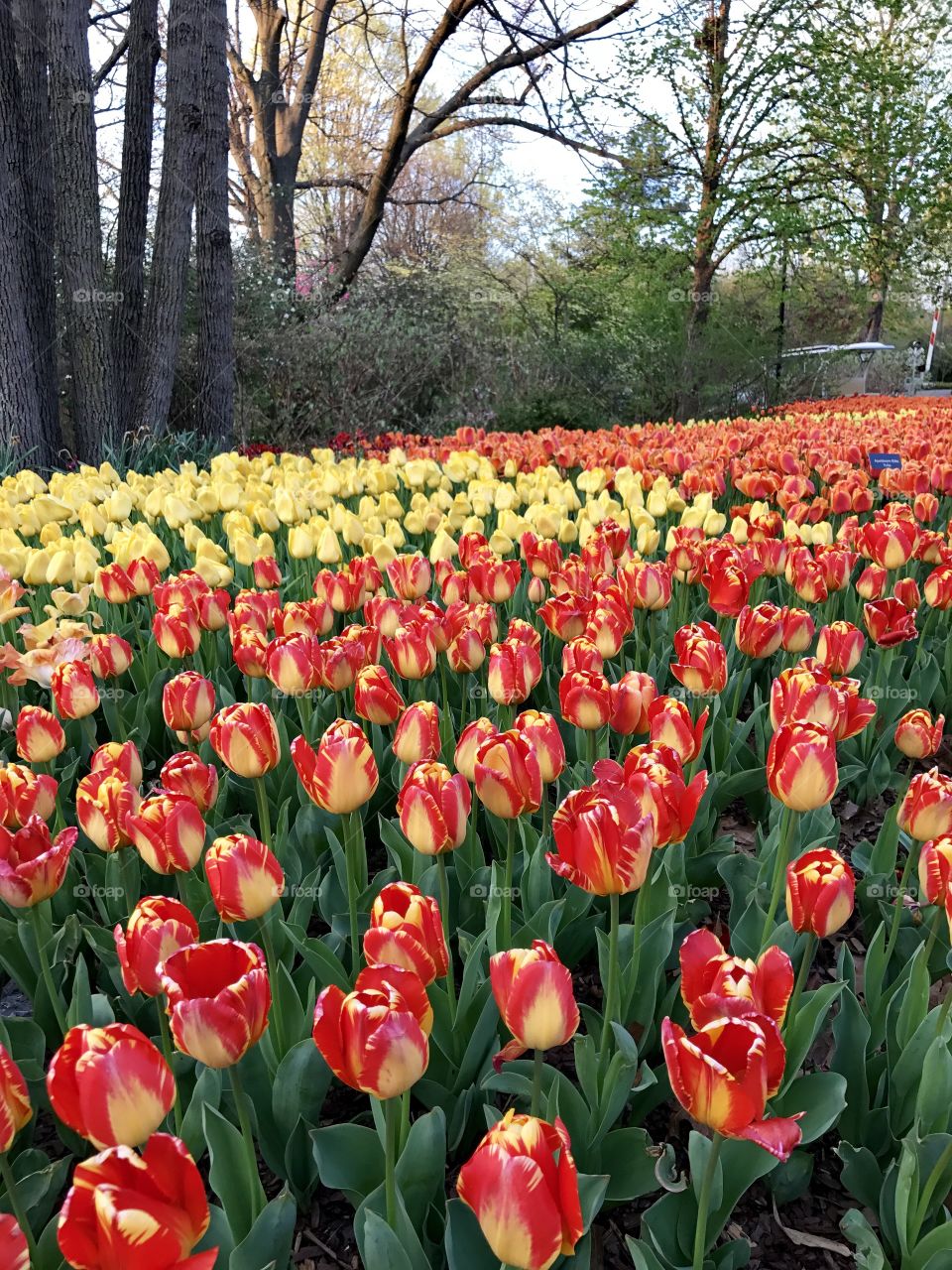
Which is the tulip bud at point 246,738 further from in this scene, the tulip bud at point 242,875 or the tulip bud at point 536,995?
the tulip bud at point 536,995

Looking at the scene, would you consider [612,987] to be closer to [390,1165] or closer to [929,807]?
[390,1165]

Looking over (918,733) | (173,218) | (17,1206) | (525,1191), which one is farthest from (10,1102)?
(173,218)

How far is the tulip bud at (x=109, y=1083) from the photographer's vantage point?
0.85 m

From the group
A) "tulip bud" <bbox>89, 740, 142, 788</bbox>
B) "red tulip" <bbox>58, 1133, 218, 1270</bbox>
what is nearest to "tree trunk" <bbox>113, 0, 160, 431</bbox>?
"tulip bud" <bbox>89, 740, 142, 788</bbox>

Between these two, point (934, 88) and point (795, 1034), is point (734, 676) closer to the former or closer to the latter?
point (795, 1034)

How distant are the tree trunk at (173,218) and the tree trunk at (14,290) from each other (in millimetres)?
891

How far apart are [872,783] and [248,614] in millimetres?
1606

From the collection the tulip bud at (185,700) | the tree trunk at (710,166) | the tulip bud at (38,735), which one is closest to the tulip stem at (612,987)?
the tulip bud at (185,700)

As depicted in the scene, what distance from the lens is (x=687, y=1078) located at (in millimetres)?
876

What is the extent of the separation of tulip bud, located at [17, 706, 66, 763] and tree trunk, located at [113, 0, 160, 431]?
721cm

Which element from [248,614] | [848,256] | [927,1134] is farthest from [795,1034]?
[848,256]

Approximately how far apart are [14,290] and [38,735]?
6332 millimetres

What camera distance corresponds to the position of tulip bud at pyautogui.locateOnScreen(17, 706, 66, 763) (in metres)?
1.78

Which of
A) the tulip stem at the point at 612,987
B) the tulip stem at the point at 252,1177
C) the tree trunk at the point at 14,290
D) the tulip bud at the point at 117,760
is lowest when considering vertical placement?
the tulip stem at the point at 252,1177
